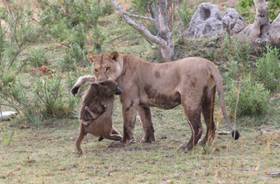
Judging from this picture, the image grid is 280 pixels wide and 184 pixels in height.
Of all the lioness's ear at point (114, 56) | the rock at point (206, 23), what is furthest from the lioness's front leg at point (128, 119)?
the rock at point (206, 23)

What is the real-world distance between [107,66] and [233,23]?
450 cm

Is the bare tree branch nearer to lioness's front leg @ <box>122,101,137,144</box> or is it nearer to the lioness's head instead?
the lioness's head

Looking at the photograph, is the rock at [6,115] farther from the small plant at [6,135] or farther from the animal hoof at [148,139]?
the animal hoof at [148,139]

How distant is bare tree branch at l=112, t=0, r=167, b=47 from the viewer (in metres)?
10.3

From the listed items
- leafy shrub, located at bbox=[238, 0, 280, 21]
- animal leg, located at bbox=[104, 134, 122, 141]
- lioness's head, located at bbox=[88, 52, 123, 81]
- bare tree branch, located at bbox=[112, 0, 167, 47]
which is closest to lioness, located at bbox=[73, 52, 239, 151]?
lioness's head, located at bbox=[88, 52, 123, 81]

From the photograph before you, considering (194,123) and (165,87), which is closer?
(194,123)

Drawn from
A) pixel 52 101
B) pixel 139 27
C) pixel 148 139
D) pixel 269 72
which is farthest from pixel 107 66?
pixel 269 72

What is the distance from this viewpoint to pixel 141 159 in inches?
282

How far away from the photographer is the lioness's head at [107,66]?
7832mm

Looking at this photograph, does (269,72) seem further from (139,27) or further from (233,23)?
(233,23)

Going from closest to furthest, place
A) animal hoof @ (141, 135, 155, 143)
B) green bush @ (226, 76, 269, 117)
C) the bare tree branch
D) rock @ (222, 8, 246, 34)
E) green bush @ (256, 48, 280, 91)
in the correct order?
animal hoof @ (141, 135, 155, 143) < green bush @ (226, 76, 269, 117) < green bush @ (256, 48, 280, 91) < the bare tree branch < rock @ (222, 8, 246, 34)

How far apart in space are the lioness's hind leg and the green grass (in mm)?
132

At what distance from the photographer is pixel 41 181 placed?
6.48 m

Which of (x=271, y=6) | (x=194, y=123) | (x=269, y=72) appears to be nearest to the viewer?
(x=194, y=123)
